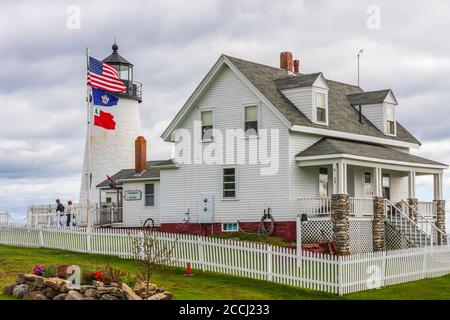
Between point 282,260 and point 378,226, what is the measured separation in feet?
36.3

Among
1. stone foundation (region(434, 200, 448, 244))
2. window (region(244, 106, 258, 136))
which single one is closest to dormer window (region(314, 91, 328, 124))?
window (region(244, 106, 258, 136))

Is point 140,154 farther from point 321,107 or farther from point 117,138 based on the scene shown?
point 321,107

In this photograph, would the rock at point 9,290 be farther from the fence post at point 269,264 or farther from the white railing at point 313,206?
the white railing at point 313,206

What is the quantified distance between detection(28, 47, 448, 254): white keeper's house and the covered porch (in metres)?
0.05

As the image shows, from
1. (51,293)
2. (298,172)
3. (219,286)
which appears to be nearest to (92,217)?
(298,172)

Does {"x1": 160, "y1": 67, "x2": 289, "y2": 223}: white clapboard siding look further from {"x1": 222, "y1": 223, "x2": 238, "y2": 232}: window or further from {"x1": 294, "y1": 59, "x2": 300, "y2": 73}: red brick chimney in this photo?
{"x1": 294, "y1": 59, "x2": 300, "y2": 73}: red brick chimney

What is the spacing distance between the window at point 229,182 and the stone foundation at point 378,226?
633 centimetres

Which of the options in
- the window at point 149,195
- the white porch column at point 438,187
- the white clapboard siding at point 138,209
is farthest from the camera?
the window at point 149,195

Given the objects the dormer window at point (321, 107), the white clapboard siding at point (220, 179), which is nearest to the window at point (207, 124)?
the white clapboard siding at point (220, 179)

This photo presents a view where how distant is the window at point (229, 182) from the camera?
3669 centimetres

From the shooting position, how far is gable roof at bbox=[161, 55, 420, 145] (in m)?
35.7

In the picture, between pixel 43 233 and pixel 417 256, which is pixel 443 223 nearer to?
pixel 417 256

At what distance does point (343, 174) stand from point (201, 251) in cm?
838

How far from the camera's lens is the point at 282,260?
84.2 ft
